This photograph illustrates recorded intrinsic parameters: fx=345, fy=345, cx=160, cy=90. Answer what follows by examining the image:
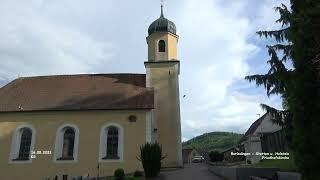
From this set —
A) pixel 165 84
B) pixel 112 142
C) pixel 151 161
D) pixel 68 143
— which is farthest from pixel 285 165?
pixel 165 84

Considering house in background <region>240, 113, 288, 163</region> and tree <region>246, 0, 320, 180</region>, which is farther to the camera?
house in background <region>240, 113, 288, 163</region>

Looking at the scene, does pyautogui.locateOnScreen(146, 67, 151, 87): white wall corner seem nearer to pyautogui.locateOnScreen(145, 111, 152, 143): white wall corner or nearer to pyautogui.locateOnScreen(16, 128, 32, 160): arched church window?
pyautogui.locateOnScreen(145, 111, 152, 143): white wall corner

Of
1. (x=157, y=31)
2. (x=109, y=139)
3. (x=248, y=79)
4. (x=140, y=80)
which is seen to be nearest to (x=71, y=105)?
(x=109, y=139)

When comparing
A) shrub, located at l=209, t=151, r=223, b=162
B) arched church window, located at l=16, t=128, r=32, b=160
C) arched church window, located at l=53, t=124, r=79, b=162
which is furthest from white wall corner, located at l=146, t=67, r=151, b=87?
shrub, located at l=209, t=151, r=223, b=162

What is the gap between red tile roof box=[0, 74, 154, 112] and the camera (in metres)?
30.1

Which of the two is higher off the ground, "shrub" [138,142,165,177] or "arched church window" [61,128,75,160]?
"arched church window" [61,128,75,160]

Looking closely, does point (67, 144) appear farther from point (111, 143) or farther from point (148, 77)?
point (148, 77)

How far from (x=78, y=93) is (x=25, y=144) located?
6.39 m

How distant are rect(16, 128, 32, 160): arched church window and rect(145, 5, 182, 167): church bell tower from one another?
35.9 feet

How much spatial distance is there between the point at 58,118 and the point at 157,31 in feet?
44.8

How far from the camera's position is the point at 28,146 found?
1174 inches

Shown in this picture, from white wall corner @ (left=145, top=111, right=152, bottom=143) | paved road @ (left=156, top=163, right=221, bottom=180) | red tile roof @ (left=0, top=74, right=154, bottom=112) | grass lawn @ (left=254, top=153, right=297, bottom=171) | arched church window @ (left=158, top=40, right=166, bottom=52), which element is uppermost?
arched church window @ (left=158, top=40, right=166, bottom=52)

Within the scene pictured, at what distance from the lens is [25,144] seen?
29953 millimetres

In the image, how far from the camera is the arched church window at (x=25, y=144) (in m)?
29.5
